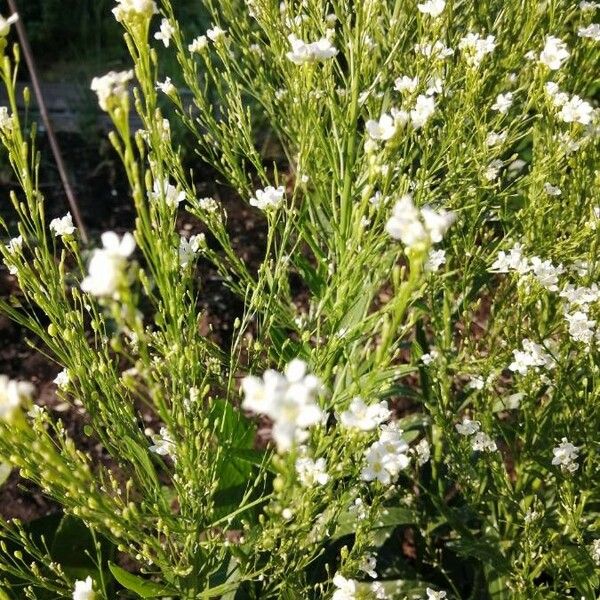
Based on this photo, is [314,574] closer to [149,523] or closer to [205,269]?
[149,523]

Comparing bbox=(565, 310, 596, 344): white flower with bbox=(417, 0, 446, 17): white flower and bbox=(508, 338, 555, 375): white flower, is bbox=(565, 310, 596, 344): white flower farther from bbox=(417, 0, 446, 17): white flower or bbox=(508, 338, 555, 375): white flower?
bbox=(417, 0, 446, 17): white flower

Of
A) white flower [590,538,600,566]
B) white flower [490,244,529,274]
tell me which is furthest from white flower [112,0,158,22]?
white flower [590,538,600,566]

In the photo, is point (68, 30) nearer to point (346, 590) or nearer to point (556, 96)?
point (556, 96)

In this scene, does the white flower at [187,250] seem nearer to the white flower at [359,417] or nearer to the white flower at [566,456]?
the white flower at [359,417]

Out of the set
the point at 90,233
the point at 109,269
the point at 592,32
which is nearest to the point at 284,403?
the point at 109,269

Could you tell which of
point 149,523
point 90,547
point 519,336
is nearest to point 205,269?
point 90,547

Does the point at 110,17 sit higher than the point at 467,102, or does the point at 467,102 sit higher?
the point at 110,17

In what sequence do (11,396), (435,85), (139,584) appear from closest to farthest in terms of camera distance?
(11,396), (139,584), (435,85)
